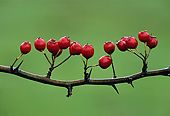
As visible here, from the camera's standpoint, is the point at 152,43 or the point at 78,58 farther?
the point at 78,58

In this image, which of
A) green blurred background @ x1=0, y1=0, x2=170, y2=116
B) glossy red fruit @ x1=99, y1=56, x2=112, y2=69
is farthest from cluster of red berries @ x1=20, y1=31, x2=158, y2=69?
green blurred background @ x1=0, y1=0, x2=170, y2=116

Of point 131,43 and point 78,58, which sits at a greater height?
point 131,43

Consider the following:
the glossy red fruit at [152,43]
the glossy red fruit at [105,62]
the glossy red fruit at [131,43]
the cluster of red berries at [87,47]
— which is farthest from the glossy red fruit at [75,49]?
the glossy red fruit at [152,43]

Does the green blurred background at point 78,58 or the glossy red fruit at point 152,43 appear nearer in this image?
the glossy red fruit at point 152,43

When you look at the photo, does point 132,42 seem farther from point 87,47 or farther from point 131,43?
point 87,47

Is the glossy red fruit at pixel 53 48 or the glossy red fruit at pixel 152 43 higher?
the glossy red fruit at pixel 152 43

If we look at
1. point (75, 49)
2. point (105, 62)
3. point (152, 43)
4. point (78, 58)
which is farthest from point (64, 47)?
point (78, 58)

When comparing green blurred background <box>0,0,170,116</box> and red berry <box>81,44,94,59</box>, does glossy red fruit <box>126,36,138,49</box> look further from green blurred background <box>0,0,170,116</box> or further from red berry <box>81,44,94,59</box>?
green blurred background <box>0,0,170,116</box>

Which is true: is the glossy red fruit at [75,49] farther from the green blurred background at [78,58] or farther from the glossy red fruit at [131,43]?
the green blurred background at [78,58]
